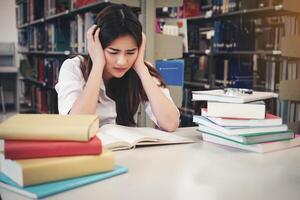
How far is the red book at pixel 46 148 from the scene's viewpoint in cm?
59

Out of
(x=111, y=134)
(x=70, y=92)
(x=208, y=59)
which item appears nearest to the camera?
(x=111, y=134)

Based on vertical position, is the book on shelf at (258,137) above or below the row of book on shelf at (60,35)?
below

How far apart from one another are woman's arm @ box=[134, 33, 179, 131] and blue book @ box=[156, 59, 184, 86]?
43 cm

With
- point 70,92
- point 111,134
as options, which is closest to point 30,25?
point 70,92

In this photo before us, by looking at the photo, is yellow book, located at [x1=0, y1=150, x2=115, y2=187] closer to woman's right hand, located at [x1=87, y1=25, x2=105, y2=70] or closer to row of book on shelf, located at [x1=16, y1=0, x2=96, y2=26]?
woman's right hand, located at [x1=87, y1=25, x2=105, y2=70]

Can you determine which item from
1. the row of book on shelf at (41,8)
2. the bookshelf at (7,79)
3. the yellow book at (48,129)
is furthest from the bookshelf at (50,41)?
the yellow book at (48,129)

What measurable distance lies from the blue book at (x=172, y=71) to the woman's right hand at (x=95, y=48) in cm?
51

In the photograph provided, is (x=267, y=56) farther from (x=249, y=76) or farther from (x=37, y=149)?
(x=37, y=149)

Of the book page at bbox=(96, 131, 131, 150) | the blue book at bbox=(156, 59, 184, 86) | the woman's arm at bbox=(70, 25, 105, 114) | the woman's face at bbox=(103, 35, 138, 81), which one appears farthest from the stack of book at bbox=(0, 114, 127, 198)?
the blue book at bbox=(156, 59, 184, 86)

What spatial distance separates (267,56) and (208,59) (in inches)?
24.6

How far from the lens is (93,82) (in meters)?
1.26

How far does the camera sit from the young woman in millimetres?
1246

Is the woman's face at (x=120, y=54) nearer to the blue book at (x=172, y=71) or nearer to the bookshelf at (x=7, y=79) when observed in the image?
the blue book at (x=172, y=71)

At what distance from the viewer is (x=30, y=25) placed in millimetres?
4855
